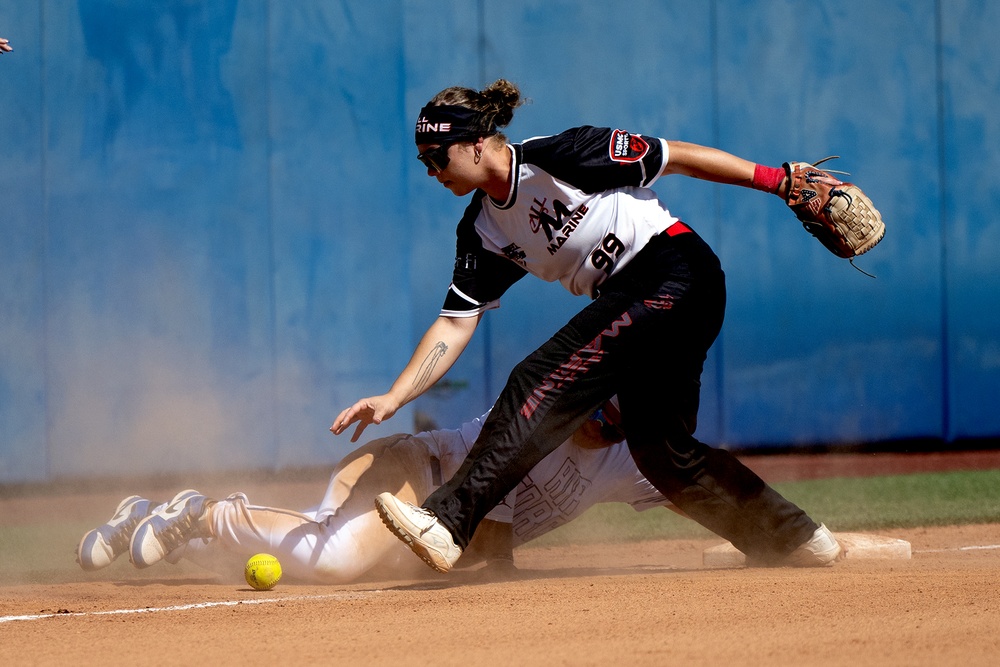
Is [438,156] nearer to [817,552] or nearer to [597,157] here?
[597,157]

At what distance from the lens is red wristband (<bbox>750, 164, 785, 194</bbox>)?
4156 mm

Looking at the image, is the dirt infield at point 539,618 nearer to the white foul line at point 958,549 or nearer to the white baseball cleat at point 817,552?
the white baseball cleat at point 817,552

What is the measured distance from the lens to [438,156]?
13.5 ft

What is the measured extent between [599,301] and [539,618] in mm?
1231

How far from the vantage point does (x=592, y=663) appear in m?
2.81

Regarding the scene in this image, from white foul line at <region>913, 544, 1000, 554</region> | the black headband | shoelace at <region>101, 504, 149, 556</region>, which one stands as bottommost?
white foul line at <region>913, 544, 1000, 554</region>

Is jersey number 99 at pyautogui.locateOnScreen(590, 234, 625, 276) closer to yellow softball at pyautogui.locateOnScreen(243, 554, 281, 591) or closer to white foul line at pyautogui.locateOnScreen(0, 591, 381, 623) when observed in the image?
white foul line at pyautogui.locateOnScreen(0, 591, 381, 623)

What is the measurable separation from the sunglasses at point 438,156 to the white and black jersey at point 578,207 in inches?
8.9

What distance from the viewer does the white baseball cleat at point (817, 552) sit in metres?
4.34

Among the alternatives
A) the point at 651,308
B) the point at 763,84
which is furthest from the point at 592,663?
the point at 763,84

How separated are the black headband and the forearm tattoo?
2.61 feet

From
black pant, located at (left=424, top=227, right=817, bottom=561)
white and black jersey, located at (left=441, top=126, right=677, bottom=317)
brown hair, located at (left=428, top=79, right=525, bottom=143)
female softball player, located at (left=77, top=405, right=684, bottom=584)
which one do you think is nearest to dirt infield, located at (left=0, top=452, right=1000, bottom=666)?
female softball player, located at (left=77, top=405, right=684, bottom=584)

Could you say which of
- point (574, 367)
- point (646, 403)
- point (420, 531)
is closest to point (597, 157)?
point (574, 367)

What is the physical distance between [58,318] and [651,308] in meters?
4.66
